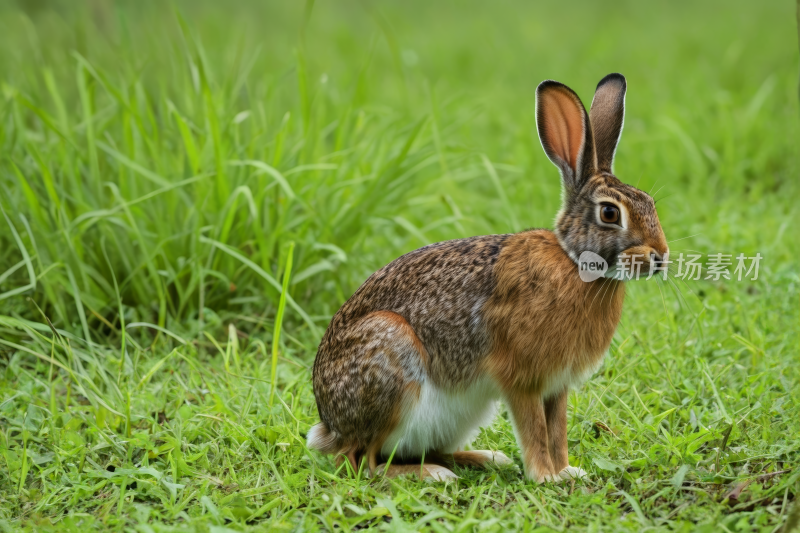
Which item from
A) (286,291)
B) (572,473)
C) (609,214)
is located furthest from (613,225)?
(286,291)

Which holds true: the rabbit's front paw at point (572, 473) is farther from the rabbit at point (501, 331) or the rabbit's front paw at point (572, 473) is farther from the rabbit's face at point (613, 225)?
the rabbit's face at point (613, 225)

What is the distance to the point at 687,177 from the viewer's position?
678cm

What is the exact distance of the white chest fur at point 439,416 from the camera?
3.43 m

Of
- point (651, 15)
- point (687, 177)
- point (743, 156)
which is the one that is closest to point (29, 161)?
point (687, 177)

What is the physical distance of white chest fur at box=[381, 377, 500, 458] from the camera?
343 centimetres

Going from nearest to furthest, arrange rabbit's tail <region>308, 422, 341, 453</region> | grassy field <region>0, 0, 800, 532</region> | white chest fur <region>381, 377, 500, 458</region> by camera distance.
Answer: grassy field <region>0, 0, 800, 532</region>, white chest fur <region>381, 377, 500, 458</region>, rabbit's tail <region>308, 422, 341, 453</region>

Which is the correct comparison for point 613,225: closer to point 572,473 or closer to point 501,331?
point 501,331

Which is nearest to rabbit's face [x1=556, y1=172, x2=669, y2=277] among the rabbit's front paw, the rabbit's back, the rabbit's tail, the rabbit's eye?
the rabbit's eye

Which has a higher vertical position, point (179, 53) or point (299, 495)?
point (179, 53)

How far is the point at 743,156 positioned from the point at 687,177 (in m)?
0.47

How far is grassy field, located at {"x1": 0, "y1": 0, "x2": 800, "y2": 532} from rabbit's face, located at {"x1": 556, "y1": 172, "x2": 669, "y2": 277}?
654mm

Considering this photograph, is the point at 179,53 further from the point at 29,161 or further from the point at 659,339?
the point at 659,339

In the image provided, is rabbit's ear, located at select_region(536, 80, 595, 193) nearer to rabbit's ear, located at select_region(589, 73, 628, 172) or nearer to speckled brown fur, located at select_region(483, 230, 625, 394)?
rabbit's ear, located at select_region(589, 73, 628, 172)

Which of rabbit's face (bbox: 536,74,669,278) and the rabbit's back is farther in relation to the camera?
the rabbit's back
